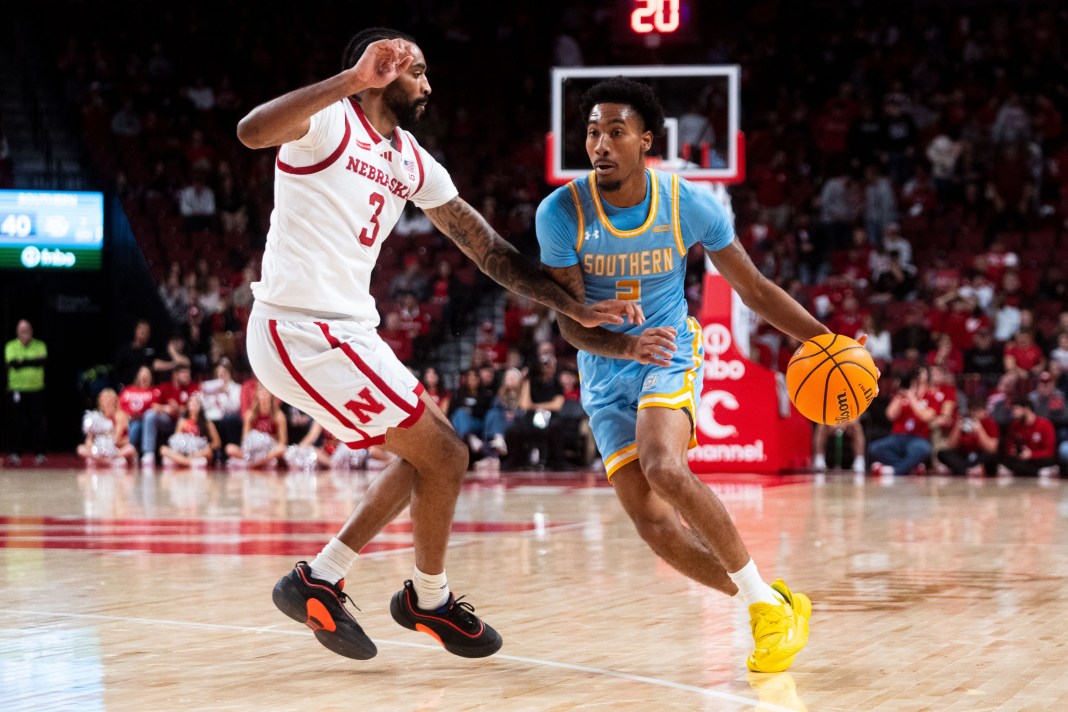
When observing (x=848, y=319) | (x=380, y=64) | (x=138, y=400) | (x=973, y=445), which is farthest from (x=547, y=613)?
(x=138, y=400)

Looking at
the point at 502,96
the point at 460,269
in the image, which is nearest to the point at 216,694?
the point at 460,269

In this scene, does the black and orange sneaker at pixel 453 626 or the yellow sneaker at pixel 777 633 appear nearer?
the yellow sneaker at pixel 777 633

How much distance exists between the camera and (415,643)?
5.25 metres

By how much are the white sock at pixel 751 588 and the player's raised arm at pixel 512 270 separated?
952 millimetres

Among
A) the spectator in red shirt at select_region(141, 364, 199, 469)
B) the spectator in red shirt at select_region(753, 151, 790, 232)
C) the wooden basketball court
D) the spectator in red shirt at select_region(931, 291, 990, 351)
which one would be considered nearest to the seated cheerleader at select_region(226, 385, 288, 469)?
the spectator in red shirt at select_region(141, 364, 199, 469)

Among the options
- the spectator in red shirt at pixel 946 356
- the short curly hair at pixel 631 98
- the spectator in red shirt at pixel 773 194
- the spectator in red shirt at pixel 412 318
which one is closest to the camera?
the short curly hair at pixel 631 98

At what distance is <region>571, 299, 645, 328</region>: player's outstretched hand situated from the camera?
15.9 feet

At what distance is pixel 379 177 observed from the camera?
4.72 meters

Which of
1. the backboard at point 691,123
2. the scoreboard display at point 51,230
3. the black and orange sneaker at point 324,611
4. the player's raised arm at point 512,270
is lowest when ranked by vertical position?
the black and orange sneaker at point 324,611

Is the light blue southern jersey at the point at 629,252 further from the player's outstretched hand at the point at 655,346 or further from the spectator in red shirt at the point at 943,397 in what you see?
the spectator in red shirt at the point at 943,397

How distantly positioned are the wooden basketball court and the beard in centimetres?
188

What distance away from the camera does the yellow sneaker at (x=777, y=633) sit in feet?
15.0

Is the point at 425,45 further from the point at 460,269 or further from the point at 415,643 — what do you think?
the point at 415,643

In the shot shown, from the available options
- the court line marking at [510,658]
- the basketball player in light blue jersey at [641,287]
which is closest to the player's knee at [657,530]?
the basketball player in light blue jersey at [641,287]
